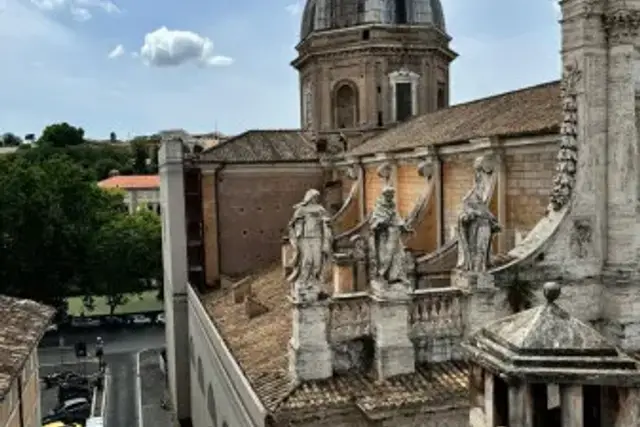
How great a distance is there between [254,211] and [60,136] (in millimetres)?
81788

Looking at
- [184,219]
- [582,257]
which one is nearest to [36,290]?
[184,219]

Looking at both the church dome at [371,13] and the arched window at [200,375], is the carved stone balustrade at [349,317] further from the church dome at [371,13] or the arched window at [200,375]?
the church dome at [371,13]

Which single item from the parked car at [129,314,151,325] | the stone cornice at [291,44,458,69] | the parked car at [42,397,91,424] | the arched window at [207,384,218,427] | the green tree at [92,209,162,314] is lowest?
the parked car at [42,397,91,424]

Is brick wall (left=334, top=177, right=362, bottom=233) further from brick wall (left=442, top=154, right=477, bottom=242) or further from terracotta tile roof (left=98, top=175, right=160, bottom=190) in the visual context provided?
terracotta tile roof (left=98, top=175, right=160, bottom=190)

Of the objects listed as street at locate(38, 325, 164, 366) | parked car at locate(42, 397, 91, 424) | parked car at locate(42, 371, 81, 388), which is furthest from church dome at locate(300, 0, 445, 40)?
street at locate(38, 325, 164, 366)

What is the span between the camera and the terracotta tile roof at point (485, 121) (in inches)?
683

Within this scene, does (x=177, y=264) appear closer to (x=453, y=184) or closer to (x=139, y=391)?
(x=139, y=391)

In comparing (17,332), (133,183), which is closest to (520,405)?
(17,332)

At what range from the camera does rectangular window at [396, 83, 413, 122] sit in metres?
32.4

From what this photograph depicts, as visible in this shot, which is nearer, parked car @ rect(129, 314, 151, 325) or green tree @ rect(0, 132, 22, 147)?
parked car @ rect(129, 314, 151, 325)

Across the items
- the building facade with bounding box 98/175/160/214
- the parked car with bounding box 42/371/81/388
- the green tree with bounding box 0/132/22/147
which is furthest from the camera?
the green tree with bounding box 0/132/22/147

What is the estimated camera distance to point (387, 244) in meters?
13.7

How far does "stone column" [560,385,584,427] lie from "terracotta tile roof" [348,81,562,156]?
10.2 meters

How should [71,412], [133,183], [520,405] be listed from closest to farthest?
[520,405]
[71,412]
[133,183]
